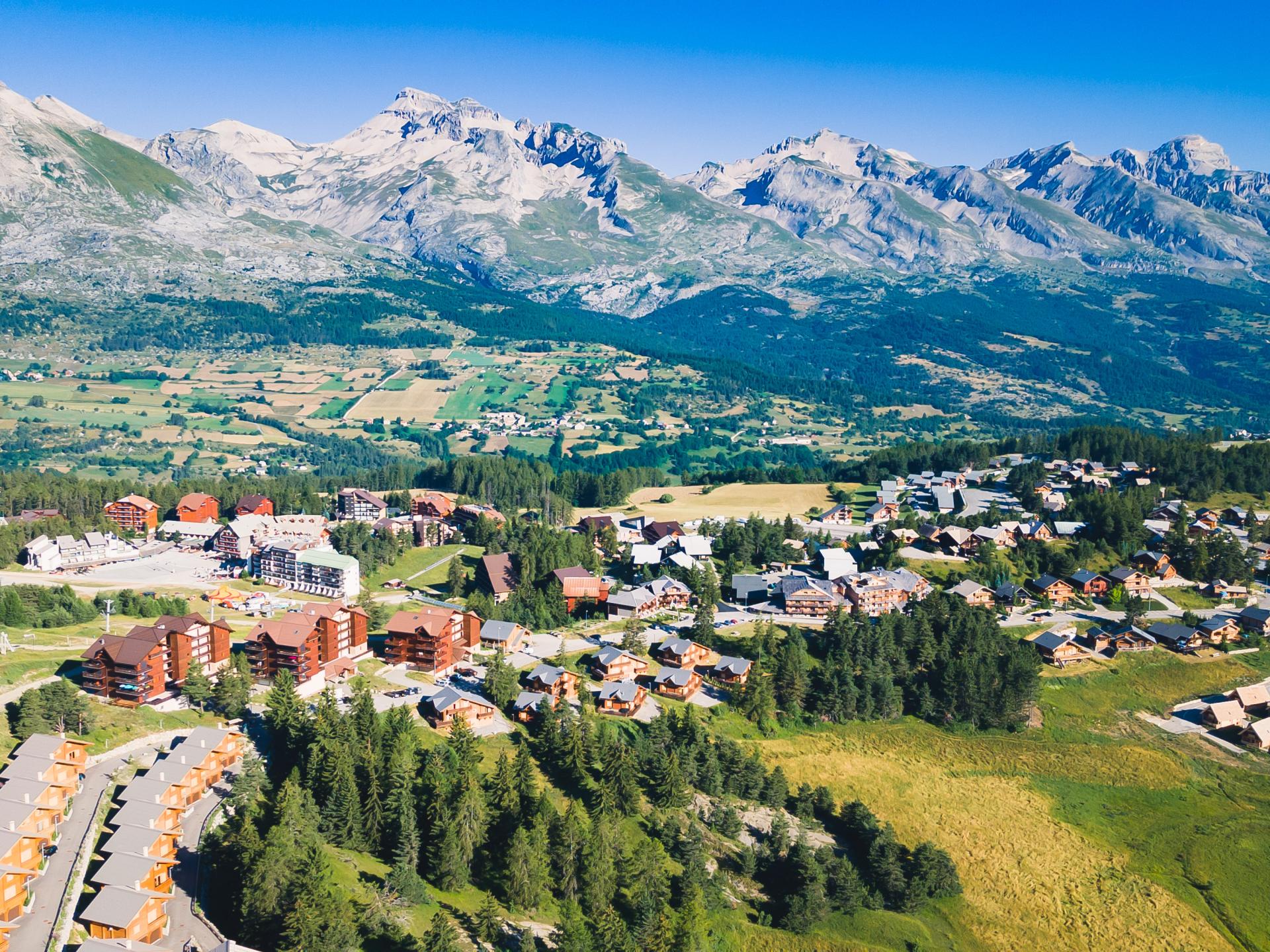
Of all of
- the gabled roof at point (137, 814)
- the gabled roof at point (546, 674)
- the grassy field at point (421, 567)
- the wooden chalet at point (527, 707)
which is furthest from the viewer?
the grassy field at point (421, 567)

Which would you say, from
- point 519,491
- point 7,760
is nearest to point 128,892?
point 7,760

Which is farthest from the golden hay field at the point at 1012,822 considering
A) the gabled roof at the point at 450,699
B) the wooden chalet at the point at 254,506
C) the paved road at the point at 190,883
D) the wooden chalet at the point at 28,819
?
the wooden chalet at the point at 254,506

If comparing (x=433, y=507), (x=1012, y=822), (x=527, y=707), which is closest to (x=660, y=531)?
(x=433, y=507)

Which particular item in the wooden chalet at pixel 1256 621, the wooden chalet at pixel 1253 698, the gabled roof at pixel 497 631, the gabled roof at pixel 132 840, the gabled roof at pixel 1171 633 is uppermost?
the wooden chalet at pixel 1256 621

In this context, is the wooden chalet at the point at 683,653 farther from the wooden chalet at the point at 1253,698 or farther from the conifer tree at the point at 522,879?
the wooden chalet at the point at 1253,698

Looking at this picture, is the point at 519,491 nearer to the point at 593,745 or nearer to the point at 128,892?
the point at 593,745

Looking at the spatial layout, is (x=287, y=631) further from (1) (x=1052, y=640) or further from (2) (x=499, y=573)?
(1) (x=1052, y=640)
